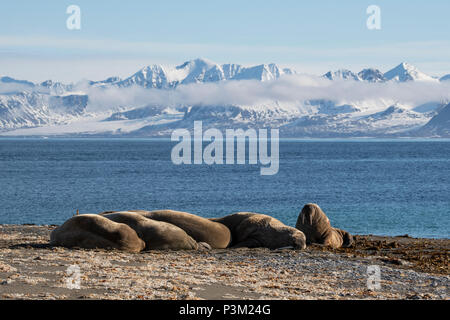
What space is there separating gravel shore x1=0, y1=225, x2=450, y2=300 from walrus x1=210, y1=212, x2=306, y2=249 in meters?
0.74

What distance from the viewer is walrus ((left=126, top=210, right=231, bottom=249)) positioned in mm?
24266

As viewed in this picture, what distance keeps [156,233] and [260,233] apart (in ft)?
13.7

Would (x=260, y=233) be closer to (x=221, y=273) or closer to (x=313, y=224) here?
(x=313, y=224)

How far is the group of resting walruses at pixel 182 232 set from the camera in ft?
74.0

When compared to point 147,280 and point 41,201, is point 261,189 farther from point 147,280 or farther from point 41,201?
point 147,280

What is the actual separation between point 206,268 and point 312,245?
8.12m

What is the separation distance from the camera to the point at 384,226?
156 feet

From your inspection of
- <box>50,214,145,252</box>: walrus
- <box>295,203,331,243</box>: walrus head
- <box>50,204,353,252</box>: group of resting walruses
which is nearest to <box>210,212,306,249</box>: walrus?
<box>50,204,353,252</box>: group of resting walruses

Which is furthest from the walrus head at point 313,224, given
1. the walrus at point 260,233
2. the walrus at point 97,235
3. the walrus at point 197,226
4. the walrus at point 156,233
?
the walrus at point 97,235

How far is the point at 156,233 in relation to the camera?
917 inches

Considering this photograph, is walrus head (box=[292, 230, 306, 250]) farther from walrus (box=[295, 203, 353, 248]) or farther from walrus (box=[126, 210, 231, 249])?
walrus (box=[126, 210, 231, 249])

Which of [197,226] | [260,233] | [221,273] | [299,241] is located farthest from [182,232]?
[221,273]

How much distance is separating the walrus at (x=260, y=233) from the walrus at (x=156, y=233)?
2.18m
